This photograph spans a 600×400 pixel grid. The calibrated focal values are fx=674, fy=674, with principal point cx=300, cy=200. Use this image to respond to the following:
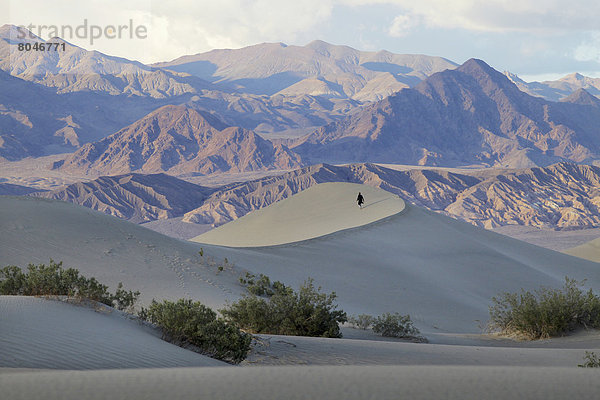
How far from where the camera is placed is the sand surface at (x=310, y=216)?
1361 inches

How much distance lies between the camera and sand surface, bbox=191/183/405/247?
34.6m

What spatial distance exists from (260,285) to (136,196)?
107554 millimetres

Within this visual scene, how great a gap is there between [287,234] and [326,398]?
101ft

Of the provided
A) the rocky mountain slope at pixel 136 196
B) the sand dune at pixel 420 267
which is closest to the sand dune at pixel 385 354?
A: the sand dune at pixel 420 267

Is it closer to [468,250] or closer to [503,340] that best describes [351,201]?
[468,250]

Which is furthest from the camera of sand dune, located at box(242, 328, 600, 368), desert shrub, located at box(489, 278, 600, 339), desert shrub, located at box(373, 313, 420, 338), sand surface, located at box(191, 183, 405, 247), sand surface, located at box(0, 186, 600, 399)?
sand surface, located at box(191, 183, 405, 247)

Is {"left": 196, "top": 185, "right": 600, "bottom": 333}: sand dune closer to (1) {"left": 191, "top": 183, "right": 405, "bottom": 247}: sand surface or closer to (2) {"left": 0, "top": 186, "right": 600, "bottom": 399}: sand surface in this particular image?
(2) {"left": 0, "top": 186, "right": 600, "bottom": 399}: sand surface

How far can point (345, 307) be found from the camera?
16703 mm

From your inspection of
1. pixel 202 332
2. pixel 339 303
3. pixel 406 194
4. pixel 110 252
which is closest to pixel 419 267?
pixel 339 303

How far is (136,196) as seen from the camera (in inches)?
4710

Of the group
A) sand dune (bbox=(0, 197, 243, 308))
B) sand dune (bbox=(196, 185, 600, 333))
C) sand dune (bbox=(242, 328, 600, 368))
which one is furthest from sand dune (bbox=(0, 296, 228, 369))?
sand dune (bbox=(196, 185, 600, 333))

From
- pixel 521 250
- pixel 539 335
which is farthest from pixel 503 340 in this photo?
pixel 521 250

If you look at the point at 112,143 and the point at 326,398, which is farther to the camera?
the point at 112,143

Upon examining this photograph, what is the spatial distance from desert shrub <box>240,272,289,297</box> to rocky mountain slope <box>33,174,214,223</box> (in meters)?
95.4
